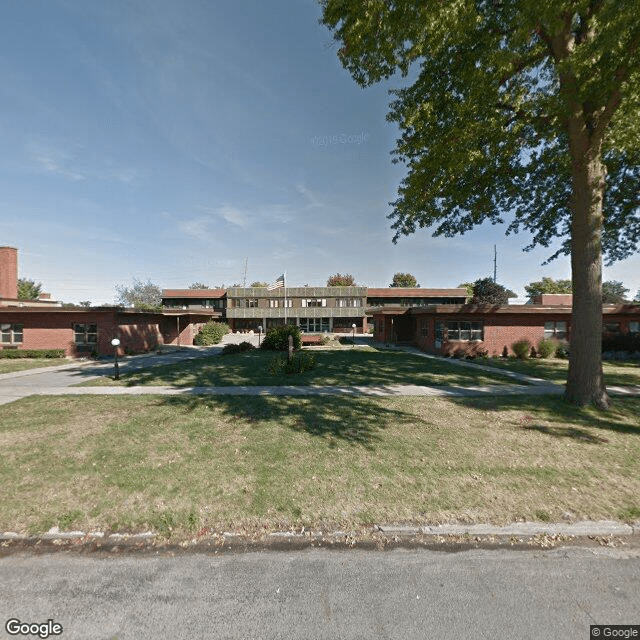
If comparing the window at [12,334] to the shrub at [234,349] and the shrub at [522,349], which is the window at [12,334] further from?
the shrub at [522,349]

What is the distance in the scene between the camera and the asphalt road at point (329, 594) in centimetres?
268

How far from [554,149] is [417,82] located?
21.1 feet

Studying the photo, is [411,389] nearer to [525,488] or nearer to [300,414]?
[300,414]

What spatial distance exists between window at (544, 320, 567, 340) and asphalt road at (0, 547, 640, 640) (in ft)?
72.7

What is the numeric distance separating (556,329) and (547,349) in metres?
2.49

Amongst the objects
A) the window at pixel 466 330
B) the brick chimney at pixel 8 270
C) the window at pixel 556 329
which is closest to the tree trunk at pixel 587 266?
the window at pixel 466 330

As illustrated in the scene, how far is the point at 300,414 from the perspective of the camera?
8.21 metres

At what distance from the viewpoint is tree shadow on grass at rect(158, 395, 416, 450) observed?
22.7ft

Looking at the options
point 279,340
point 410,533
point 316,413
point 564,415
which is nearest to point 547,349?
point 564,415

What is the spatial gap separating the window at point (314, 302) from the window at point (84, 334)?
30.0 m

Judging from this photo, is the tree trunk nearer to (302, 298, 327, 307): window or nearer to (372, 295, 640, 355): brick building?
(372, 295, 640, 355): brick building

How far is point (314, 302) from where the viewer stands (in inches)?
1887

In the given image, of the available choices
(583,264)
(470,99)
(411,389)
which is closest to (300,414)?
(411,389)

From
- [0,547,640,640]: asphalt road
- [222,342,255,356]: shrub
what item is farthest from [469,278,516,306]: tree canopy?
[0,547,640,640]: asphalt road
